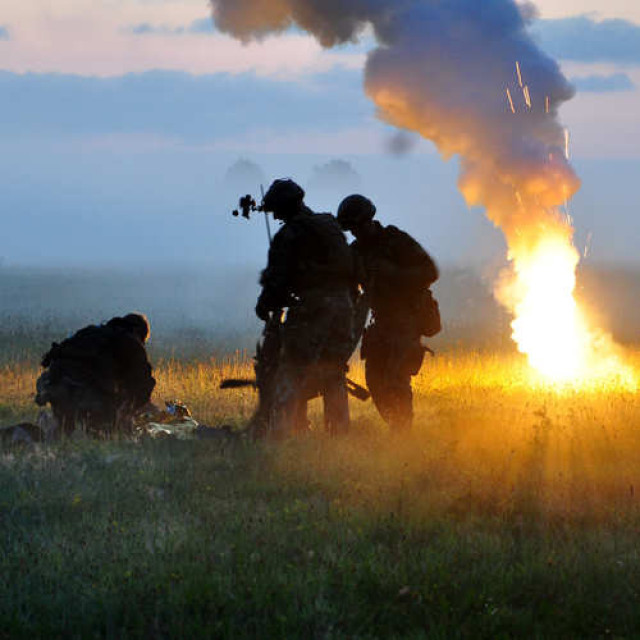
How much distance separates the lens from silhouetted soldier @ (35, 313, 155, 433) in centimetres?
1019

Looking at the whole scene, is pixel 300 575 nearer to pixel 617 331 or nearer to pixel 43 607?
pixel 43 607

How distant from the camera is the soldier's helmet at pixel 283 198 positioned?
9695 mm

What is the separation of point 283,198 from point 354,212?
1.08 metres

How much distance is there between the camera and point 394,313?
1068 cm

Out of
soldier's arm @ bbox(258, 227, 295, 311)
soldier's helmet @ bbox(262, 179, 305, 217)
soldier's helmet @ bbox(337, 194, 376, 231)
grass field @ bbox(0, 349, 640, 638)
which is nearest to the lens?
grass field @ bbox(0, 349, 640, 638)

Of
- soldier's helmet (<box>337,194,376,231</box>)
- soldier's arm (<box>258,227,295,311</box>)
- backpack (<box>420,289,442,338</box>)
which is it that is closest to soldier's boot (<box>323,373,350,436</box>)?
soldier's arm (<box>258,227,295,311</box>)

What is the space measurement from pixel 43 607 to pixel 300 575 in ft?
5.04

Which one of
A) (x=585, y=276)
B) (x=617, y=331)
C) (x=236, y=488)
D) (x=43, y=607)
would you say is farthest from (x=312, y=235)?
(x=585, y=276)

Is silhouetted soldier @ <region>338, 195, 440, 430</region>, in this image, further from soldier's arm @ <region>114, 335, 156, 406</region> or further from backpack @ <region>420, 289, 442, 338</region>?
soldier's arm @ <region>114, 335, 156, 406</region>

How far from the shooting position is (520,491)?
25.1 feet

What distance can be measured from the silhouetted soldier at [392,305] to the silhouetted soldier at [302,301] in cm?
78

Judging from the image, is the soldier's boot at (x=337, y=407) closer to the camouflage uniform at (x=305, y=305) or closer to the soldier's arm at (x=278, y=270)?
the camouflage uniform at (x=305, y=305)

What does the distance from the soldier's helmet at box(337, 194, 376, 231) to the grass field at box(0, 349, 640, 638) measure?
2451mm

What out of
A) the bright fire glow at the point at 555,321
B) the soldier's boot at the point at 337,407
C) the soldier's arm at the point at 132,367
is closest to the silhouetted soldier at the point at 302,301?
the soldier's boot at the point at 337,407
